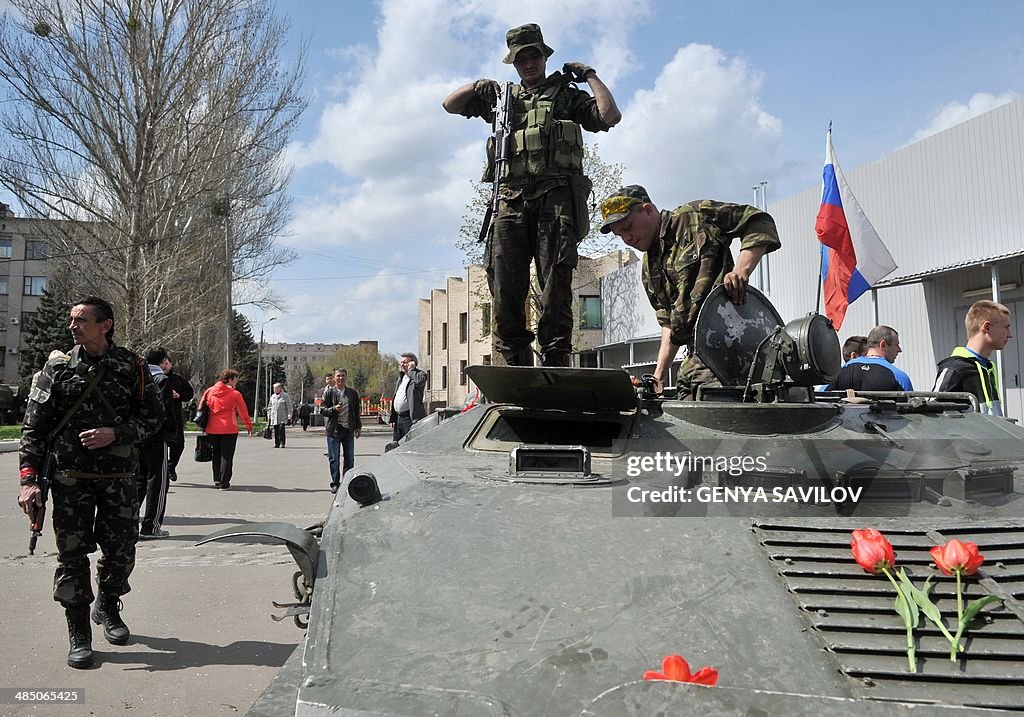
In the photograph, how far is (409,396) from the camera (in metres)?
11.0

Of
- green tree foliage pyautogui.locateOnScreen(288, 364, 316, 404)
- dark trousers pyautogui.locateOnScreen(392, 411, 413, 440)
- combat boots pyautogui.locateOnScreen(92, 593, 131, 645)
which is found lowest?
combat boots pyautogui.locateOnScreen(92, 593, 131, 645)

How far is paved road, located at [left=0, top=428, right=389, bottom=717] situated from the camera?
3.78 m

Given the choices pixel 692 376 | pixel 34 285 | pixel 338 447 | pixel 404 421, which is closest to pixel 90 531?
pixel 692 376

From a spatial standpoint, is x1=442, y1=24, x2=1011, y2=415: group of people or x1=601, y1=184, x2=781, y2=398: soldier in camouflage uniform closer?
x1=601, y1=184, x2=781, y2=398: soldier in camouflage uniform

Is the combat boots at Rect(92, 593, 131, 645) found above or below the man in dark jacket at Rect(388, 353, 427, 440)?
below

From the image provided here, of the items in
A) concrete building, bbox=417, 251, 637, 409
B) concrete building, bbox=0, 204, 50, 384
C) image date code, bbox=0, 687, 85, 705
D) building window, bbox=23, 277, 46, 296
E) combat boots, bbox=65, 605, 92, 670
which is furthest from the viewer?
building window, bbox=23, 277, 46, 296

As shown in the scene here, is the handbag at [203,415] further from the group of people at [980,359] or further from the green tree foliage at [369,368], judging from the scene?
the green tree foliage at [369,368]

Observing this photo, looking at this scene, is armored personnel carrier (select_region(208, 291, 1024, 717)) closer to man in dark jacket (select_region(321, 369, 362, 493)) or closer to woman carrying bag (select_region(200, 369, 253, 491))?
man in dark jacket (select_region(321, 369, 362, 493))

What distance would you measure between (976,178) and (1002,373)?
304 cm

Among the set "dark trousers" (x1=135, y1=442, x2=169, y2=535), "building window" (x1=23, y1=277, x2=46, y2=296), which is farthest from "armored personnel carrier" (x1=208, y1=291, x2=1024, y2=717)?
"building window" (x1=23, y1=277, x2=46, y2=296)

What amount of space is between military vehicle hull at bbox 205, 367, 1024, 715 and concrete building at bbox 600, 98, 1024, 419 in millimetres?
9990

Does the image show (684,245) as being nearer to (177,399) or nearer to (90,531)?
(90,531)

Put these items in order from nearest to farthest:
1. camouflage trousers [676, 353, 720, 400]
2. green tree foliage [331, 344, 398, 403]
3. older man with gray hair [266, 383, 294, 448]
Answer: camouflage trousers [676, 353, 720, 400] → older man with gray hair [266, 383, 294, 448] → green tree foliage [331, 344, 398, 403]

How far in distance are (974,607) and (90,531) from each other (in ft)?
13.4
